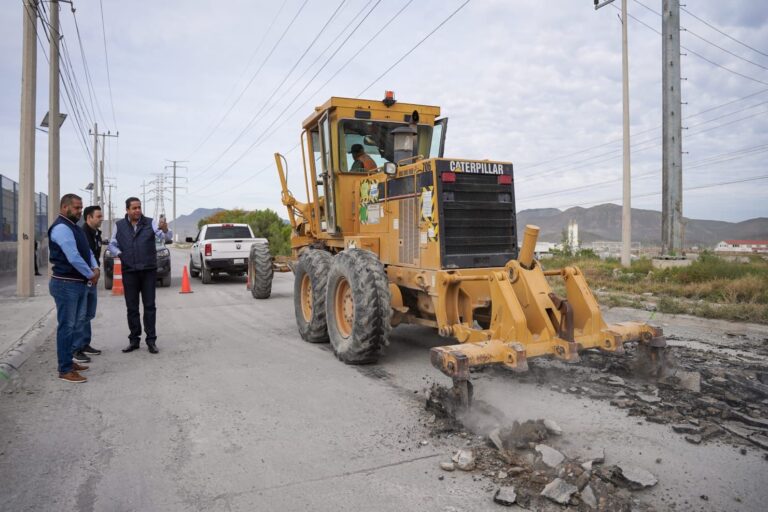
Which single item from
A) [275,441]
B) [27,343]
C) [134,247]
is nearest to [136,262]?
[134,247]

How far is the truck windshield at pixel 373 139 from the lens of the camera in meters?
7.38

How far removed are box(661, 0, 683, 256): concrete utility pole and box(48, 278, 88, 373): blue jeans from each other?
1454cm

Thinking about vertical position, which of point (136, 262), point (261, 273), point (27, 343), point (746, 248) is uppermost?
point (746, 248)

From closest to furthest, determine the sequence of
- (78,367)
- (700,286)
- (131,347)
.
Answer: (78,367) < (131,347) < (700,286)

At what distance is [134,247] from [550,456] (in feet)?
18.3

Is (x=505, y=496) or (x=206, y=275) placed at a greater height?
(x=206, y=275)

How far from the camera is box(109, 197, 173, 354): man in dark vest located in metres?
6.79

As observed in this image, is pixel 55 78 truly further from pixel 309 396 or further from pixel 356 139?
pixel 309 396

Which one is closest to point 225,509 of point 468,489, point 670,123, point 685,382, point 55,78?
point 468,489

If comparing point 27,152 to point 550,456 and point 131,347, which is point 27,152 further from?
point 550,456

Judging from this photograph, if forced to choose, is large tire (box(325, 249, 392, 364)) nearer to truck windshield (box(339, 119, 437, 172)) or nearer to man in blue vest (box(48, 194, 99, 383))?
truck windshield (box(339, 119, 437, 172))

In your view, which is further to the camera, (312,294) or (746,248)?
(746,248)

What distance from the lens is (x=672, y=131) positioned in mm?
15070

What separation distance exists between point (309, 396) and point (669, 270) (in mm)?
10837
